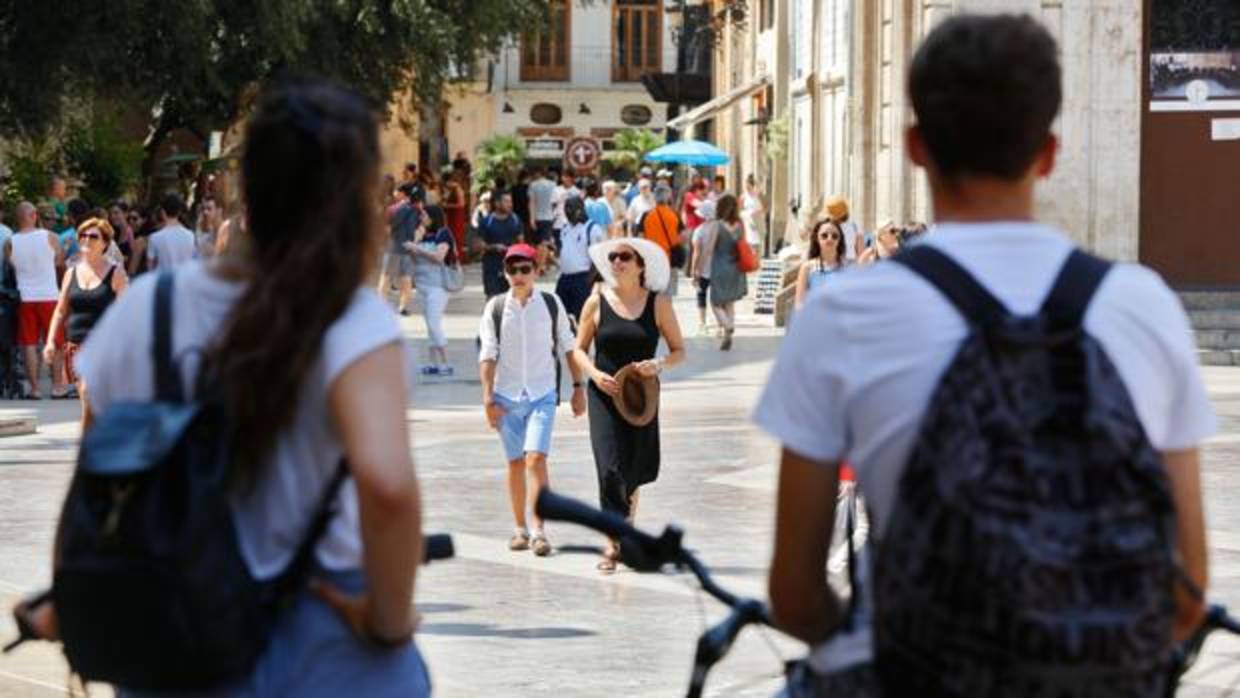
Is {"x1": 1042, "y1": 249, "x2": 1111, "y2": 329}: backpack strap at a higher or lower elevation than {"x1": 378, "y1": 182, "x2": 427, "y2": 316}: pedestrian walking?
higher

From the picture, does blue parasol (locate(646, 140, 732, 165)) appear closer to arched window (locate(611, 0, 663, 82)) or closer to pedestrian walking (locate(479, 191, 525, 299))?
pedestrian walking (locate(479, 191, 525, 299))

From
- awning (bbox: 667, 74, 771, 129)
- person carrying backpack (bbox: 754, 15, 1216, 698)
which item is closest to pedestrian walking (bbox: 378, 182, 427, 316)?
person carrying backpack (bbox: 754, 15, 1216, 698)

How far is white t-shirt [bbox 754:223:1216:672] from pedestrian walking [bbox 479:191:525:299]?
22939 mm

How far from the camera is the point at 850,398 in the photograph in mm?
3426

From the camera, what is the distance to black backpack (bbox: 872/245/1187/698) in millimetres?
3186

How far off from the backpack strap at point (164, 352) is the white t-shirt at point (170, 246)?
56.0 feet

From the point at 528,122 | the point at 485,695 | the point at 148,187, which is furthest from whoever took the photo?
the point at 528,122

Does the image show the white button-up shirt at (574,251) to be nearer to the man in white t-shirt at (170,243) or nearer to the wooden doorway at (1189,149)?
the man in white t-shirt at (170,243)

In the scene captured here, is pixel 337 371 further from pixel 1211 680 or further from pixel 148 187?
pixel 148 187

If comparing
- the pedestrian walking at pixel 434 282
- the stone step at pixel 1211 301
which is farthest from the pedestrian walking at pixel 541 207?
the stone step at pixel 1211 301

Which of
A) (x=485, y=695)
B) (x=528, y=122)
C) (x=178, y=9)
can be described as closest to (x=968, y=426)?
(x=485, y=695)

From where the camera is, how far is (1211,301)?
2589 cm

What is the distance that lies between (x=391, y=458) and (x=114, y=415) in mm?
368

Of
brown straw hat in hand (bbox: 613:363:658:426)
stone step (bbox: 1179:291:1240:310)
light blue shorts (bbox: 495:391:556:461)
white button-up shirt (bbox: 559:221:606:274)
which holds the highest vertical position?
white button-up shirt (bbox: 559:221:606:274)
